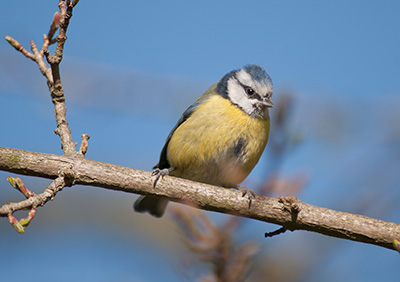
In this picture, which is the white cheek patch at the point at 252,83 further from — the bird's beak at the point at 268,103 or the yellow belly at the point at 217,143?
the yellow belly at the point at 217,143

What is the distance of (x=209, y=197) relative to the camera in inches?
113

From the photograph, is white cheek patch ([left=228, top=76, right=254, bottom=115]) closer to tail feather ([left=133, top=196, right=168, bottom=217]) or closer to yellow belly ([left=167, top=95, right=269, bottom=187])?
yellow belly ([left=167, top=95, right=269, bottom=187])

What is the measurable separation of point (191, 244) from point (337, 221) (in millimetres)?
1745

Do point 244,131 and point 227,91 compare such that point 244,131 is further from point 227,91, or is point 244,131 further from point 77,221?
point 77,221

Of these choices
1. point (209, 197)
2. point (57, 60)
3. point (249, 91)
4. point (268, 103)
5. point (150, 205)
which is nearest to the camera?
point (57, 60)

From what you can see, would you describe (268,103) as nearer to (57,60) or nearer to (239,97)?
(239,97)

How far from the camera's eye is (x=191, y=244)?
1258mm

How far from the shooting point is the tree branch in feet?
8.66

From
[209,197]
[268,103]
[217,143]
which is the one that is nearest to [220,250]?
[209,197]

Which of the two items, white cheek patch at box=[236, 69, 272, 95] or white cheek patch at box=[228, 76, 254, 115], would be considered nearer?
white cheek patch at box=[228, 76, 254, 115]

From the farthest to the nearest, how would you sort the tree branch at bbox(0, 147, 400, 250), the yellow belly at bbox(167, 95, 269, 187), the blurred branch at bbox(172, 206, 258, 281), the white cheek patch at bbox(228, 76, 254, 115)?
the white cheek patch at bbox(228, 76, 254, 115), the yellow belly at bbox(167, 95, 269, 187), the tree branch at bbox(0, 147, 400, 250), the blurred branch at bbox(172, 206, 258, 281)

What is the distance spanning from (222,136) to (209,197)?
0.93m

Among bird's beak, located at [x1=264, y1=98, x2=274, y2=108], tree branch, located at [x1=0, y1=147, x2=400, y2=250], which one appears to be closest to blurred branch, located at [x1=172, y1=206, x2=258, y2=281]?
tree branch, located at [x1=0, y1=147, x2=400, y2=250]

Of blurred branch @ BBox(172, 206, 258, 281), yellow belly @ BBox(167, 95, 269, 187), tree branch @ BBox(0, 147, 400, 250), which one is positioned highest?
yellow belly @ BBox(167, 95, 269, 187)
